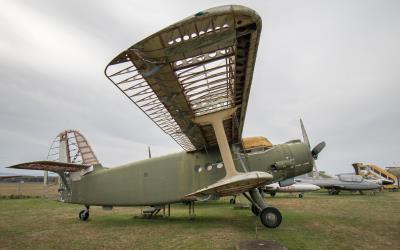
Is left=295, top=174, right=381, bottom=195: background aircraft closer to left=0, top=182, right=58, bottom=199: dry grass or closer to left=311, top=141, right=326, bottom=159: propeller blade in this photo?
left=311, top=141, right=326, bottom=159: propeller blade

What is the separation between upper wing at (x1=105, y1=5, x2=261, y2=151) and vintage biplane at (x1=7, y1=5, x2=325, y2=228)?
15mm

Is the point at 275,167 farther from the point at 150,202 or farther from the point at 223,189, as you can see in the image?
the point at 150,202

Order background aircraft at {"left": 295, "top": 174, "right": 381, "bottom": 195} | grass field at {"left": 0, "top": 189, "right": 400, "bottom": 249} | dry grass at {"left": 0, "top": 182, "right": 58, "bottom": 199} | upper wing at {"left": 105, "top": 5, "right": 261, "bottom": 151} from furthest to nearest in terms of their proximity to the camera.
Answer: dry grass at {"left": 0, "top": 182, "right": 58, "bottom": 199} < background aircraft at {"left": 295, "top": 174, "right": 381, "bottom": 195} < grass field at {"left": 0, "top": 189, "right": 400, "bottom": 249} < upper wing at {"left": 105, "top": 5, "right": 261, "bottom": 151}

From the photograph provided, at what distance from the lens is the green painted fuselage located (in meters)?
10.5

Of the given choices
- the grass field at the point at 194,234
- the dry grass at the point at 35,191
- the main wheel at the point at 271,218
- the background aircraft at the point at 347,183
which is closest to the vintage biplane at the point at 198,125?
the main wheel at the point at 271,218

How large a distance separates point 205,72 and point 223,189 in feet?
12.9

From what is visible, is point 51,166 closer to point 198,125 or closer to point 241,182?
point 198,125

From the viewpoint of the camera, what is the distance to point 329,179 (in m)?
31.9

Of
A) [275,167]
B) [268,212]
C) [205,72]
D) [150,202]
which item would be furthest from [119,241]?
[275,167]

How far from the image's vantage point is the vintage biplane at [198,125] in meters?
4.24

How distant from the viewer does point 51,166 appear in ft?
36.4

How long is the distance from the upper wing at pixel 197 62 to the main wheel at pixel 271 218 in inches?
152

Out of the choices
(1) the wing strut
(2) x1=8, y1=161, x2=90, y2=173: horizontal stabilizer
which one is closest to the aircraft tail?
(2) x1=8, y1=161, x2=90, y2=173: horizontal stabilizer

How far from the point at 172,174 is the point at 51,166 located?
16.6 ft
